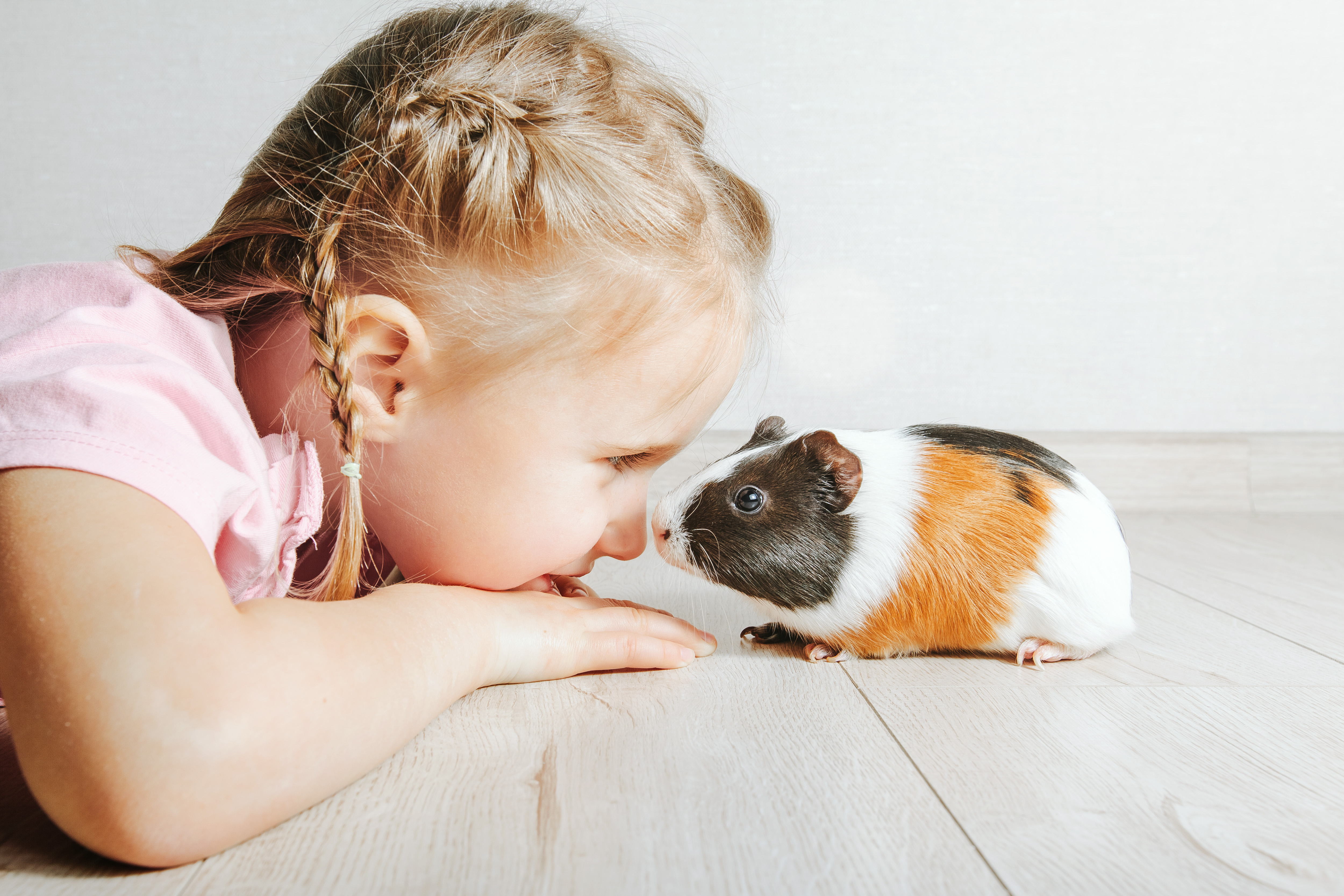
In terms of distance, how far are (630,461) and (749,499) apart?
11cm

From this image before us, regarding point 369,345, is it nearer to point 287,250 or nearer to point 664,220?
point 287,250

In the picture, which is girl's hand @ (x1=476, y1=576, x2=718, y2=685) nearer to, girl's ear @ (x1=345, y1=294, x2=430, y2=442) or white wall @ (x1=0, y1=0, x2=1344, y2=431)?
girl's ear @ (x1=345, y1=294, x2=430, y2=442)

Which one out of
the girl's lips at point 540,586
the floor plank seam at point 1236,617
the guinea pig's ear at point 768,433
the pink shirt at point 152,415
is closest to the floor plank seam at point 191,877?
the pink shirt at point 152,415

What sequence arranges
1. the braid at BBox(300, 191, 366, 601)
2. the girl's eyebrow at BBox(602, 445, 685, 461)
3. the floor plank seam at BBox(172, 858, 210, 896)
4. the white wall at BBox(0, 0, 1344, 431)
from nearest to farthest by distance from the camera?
the floor plank seam at BBox(172, 858, 210, 896), the braid at BBox(300, 191, 366, 601), the girl's eyebrow at BBox(602, 445, 685, 461), the white wall at BBox(0, 0, 1344, 431)

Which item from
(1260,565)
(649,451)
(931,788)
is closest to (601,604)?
(649,451)

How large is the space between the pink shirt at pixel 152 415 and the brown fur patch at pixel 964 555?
19.2 inches

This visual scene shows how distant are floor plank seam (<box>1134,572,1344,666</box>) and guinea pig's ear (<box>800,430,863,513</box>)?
0.47m

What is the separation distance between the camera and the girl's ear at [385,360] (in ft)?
2.35

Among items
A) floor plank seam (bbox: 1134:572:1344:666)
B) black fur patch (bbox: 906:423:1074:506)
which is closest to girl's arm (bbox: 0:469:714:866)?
black fur patch (bbox: 906:423:1074:506)

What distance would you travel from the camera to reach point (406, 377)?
0.75 meters

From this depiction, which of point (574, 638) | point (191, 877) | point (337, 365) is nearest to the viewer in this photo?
point (191, 877)

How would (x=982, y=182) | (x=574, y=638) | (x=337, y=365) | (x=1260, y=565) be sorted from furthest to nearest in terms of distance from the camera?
(x=982, y=182)
(x=1260, y=565)
(x=574, y=638)
(x=337, y=365)

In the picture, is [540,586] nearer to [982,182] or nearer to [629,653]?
[629,653]

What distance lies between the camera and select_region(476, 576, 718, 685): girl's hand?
2.45 feet
